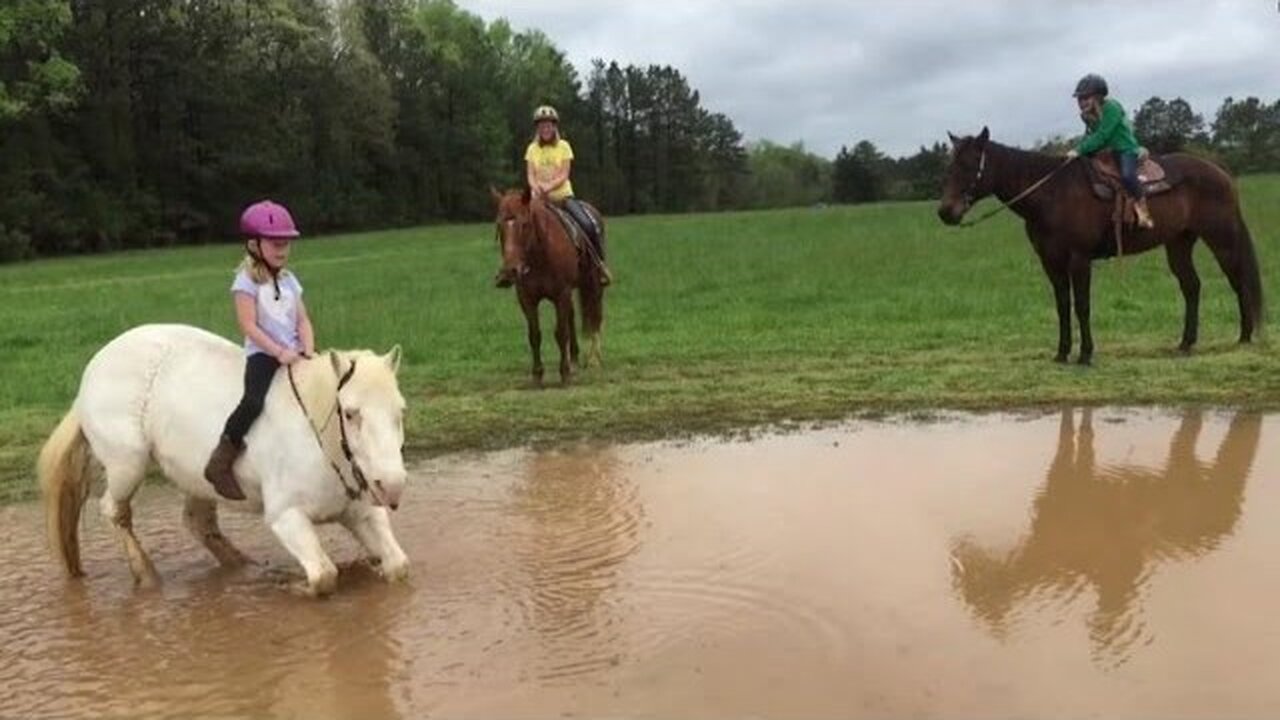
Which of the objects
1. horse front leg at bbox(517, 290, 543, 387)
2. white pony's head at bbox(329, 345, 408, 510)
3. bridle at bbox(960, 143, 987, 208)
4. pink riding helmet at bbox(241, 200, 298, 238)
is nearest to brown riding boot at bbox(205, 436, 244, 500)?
white pony's head at bbox(329, 345, 408, 510)

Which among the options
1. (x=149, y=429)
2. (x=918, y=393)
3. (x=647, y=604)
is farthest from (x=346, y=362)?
(x=918, y=393)

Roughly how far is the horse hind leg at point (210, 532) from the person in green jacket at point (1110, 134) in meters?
9.48

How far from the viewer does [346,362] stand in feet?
19.7

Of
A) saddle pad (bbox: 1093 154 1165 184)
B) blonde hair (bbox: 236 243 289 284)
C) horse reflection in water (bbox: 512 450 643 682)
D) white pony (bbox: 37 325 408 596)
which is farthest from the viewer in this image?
saddle pad (bbox: 1093 154 1165 184)

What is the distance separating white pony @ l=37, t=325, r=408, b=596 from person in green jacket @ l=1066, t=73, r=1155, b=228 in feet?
29.1

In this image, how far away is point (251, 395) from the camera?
6250 mm

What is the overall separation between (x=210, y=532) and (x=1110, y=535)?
195 inches

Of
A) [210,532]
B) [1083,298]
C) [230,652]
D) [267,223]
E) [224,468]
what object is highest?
[267,223]

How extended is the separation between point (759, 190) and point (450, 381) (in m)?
108

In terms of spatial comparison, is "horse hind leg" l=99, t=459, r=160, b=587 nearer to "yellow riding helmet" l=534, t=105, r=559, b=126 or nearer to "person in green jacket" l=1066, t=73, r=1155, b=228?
"yellow riding helmet" l=534, t=105, r=559, b=126

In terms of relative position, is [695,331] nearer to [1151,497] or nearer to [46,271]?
[1151,497]

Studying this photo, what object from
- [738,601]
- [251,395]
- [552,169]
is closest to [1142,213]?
[552,169]

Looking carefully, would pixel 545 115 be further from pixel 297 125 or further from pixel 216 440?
pixel 297 125

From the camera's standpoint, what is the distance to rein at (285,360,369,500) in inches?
231
